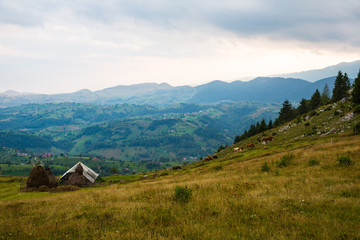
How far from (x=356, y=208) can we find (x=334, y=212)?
941mm

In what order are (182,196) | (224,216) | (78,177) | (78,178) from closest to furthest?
(224,216) < (182,196) < (78,178) < (78,177)

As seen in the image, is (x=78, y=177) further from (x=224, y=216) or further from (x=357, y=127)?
(x=357, y=127)

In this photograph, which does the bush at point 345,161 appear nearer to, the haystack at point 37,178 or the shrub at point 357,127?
the shrub at point 357,127

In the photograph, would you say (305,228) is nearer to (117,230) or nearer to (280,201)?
(280,201)

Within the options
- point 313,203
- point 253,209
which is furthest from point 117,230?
point 313,203

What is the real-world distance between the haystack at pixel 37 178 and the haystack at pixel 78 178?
27.4 feet

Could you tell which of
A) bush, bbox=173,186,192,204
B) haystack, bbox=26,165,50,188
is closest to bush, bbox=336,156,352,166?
bush, bbox=173,186,192,204

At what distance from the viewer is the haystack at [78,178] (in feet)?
155

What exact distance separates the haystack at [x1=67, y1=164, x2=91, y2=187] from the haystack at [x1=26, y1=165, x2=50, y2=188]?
27.4ft

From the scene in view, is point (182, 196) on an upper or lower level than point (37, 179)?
upper

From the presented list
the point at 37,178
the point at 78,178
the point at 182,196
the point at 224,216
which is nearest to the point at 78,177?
the point at 78,178

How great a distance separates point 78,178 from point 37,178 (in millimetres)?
11395

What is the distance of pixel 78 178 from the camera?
47.9 m

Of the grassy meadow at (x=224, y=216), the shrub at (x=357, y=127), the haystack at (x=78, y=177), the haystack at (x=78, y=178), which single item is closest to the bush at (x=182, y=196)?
the grassy meadow at (x=224, y=216)
